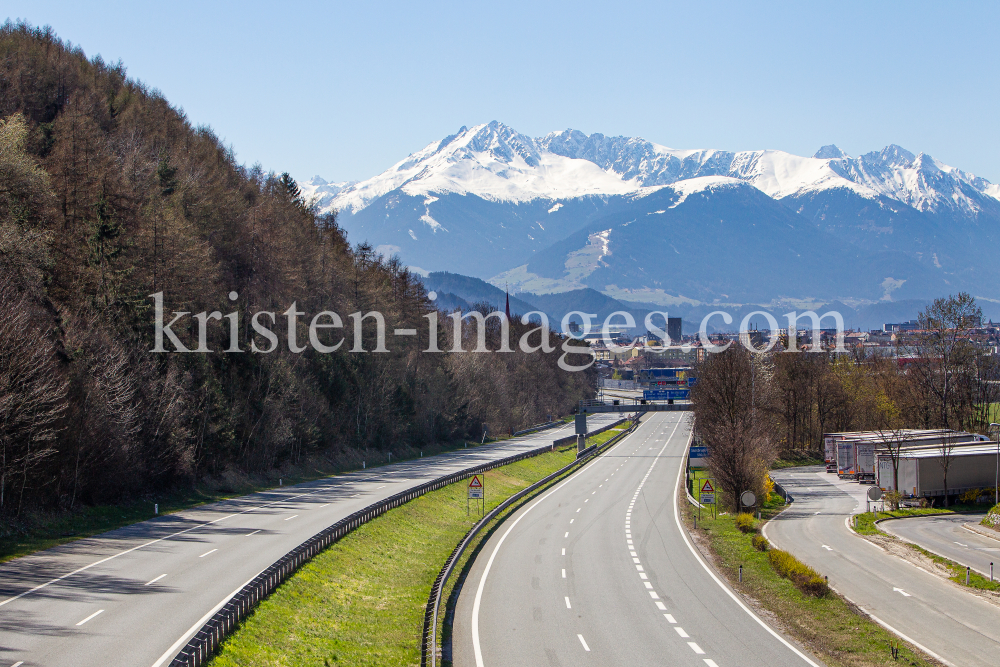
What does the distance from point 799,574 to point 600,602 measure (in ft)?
25.6

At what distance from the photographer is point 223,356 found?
55562mm

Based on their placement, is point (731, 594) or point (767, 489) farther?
point (767, 489)

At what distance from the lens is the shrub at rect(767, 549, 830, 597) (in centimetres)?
2981

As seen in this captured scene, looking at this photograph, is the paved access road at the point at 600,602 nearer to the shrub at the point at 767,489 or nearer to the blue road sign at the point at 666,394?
the shrub at the point at 767,489

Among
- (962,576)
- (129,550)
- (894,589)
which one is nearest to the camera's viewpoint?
(129,550)

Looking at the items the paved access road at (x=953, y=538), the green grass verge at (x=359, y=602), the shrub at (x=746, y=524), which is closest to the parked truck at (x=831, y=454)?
the paved access road at (x=953, y=538)

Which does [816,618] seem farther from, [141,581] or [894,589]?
[141,581]

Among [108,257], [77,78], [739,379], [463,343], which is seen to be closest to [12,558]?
[108,257]

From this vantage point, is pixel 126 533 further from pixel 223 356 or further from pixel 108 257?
pixel 223 356

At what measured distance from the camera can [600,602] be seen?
28.8 meters

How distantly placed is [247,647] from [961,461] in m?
50.4

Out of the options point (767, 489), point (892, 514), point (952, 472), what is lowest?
point (892, 514)

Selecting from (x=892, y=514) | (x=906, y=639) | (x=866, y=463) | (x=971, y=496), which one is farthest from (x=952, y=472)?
(x=906, y=639)

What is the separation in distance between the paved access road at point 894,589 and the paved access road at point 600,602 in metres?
4.80
